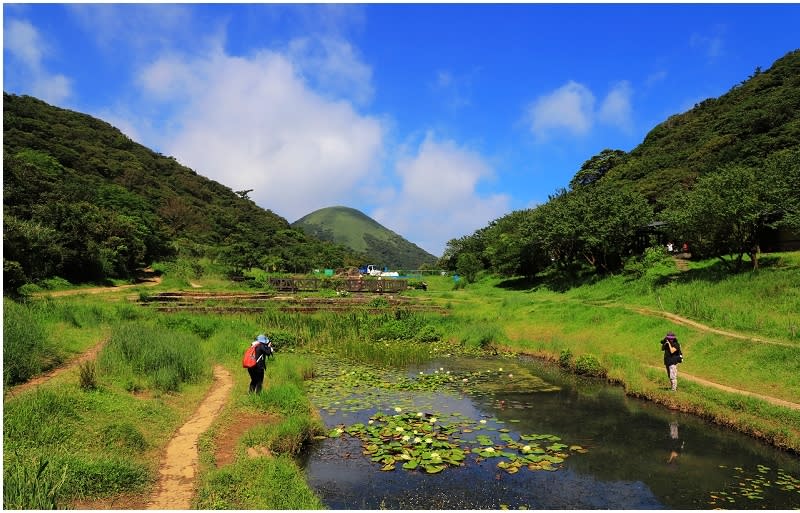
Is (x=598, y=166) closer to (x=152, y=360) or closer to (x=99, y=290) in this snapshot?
(x=99, y=290)

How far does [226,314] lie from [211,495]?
23455 millimetres

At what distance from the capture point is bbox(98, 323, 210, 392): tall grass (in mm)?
13641

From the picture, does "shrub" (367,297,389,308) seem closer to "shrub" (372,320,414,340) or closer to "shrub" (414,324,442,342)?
"shrub" (372,320,414,340)

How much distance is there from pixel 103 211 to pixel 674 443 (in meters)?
52.7

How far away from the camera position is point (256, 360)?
45.3 feet

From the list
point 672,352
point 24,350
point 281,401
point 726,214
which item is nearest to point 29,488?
point 281,401

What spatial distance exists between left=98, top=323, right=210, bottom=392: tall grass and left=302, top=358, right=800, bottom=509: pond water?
171 inches

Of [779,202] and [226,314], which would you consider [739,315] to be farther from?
[226,314]

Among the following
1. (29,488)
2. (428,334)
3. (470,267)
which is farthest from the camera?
(470,267)

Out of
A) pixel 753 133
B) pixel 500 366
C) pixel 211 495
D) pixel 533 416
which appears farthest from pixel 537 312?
pixel 753 133

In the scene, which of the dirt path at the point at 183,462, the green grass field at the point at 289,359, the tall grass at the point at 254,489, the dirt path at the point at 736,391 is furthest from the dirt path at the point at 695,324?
the dirt path at the point at 183,462

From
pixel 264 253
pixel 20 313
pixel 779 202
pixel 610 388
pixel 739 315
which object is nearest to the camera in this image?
pixel 20 313

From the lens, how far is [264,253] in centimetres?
8012

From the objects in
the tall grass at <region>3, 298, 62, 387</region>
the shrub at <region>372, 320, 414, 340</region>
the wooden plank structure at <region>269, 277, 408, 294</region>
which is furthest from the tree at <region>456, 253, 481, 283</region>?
the tall grass at <region>3, 298, 62, 387</region>
